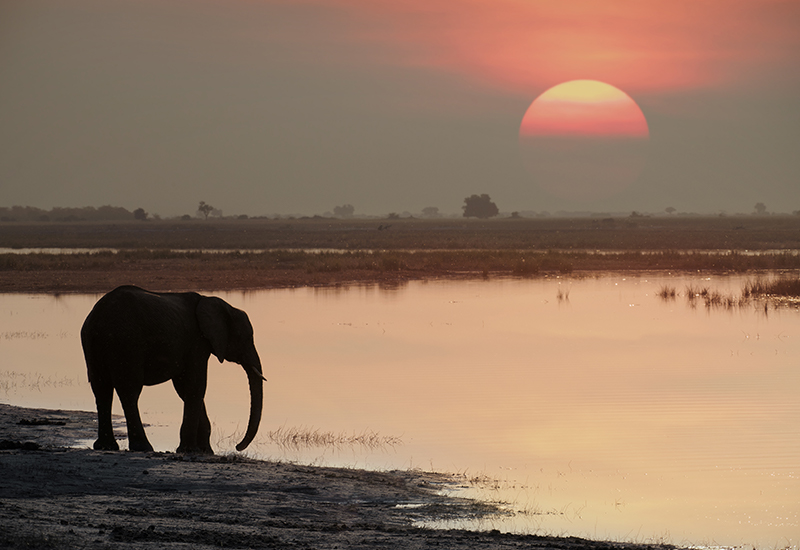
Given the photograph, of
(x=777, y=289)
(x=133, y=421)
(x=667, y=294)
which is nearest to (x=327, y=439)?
(x=133, y=421)

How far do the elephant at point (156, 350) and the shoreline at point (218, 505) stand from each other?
1.67 feet

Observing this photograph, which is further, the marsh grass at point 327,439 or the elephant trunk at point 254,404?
the marsh grass at point 327,439

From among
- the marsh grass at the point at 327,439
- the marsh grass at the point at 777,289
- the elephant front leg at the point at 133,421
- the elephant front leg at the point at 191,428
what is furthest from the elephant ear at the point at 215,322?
the marsh grass at the point at 777,289

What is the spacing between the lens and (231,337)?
418 inches

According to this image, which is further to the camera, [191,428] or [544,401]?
[544,401]

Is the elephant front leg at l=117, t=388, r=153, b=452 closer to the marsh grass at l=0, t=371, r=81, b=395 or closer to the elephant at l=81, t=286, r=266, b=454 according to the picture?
the elephant at l=81, t=286, r=266, b=454

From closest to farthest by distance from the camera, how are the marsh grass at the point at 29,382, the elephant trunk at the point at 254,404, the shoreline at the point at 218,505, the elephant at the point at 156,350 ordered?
1. the shoreline at the point at 218,505
2. the elephant at the point at 156,350
3. the elephant trunk at the point at 254,404
4. the marsh grass at the point at 29,382

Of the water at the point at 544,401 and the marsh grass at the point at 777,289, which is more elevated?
the marsh grass at the point at 777,289

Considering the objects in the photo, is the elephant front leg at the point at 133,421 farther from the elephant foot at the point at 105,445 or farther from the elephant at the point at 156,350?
the elephant foot at the point at 105,445

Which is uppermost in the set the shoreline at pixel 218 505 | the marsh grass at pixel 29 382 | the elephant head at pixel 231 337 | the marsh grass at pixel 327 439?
the elephant head at pixel 231 337

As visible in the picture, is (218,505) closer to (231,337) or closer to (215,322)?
(215,322)

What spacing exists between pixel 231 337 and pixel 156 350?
98cm

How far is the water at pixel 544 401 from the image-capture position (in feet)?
30.0

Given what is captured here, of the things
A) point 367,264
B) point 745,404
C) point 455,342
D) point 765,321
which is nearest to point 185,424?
point 745,404
